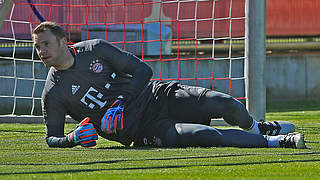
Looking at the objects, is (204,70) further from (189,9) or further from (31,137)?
(31,137)

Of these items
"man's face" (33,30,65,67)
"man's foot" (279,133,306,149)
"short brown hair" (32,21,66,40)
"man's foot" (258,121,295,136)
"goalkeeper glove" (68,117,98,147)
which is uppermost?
"short brown hair" (32,21,66,40)

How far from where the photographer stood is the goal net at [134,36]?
32.6 feet

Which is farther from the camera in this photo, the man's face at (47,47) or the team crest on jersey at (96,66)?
the team crest on jersey at (96,66)

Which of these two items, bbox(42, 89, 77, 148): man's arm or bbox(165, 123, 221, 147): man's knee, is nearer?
bbox(165, 123, 221, 147): man's knee

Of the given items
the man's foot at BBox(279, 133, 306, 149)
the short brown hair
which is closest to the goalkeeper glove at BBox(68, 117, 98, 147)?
the short brown hair

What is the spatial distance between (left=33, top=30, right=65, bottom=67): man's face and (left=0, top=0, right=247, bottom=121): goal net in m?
5.14

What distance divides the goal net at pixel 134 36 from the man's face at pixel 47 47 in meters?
5.14

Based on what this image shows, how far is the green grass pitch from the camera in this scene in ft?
10.5

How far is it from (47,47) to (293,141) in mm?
1788

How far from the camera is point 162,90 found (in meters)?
4.83

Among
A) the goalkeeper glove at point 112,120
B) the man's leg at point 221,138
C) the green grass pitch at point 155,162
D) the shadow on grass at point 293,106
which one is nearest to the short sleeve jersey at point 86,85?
the goalkeeper glove at point 112,120

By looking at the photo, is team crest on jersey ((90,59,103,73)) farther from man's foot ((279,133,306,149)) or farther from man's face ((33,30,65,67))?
man's foot ((279,133,306,149))

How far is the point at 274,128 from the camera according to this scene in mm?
5180

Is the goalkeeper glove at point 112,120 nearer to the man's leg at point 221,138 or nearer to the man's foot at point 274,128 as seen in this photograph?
the man's leg at point 221,138
